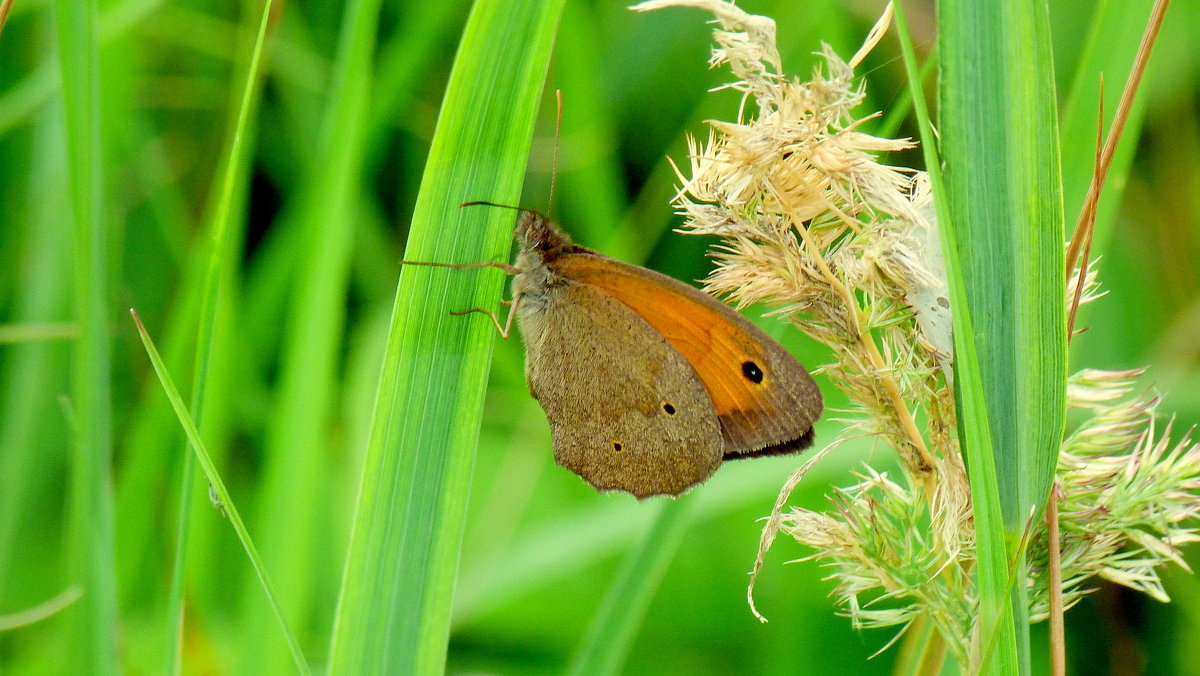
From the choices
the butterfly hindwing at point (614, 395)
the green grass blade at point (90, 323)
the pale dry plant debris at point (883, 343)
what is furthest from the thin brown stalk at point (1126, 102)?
the green grass blade at point (90, 323)

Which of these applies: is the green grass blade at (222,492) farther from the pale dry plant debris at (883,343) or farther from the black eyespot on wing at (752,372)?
the black eyespot on wing at (752,372)

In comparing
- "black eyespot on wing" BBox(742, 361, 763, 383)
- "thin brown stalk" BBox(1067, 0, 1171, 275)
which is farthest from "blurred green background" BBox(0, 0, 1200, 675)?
"thin brown stalk" BBox(1067, 0, 1171, 275)

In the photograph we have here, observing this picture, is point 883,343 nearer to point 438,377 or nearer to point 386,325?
point 438,377

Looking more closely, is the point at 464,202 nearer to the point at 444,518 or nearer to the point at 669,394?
the point at 444,518

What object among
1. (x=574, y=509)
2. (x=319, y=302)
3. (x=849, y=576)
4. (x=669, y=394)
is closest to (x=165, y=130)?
(x=319, y=302)

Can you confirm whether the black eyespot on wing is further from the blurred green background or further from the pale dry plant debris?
the blurred green background

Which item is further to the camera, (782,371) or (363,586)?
(782,371)
